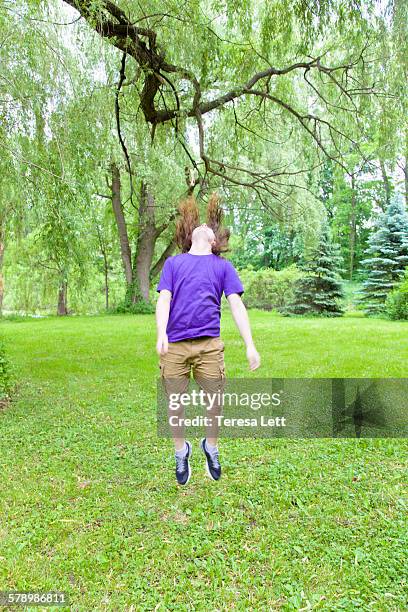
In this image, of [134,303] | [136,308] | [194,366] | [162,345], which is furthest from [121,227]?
[162,345]

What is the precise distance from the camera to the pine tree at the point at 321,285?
16.4 meters

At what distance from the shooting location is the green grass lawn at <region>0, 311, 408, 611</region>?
5.90 feet

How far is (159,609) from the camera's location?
169 cm

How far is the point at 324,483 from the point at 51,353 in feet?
19.1

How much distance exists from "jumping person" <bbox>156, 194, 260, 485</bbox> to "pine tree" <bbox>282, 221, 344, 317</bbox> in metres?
14.9

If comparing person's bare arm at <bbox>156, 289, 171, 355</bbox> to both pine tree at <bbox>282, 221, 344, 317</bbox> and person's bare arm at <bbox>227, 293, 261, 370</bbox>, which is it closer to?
person's bare arm at <bbox>227, 293, 261, 370</bbox>

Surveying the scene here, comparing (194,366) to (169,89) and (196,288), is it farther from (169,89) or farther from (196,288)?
(169,89)

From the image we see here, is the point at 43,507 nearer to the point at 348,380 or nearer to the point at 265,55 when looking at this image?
the point at 348,380

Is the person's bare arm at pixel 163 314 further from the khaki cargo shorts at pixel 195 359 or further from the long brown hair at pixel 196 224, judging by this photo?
the long brown hair at pixel 196 224

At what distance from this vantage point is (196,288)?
1867 millimetres

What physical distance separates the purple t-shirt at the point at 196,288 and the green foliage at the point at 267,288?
16.9 metres

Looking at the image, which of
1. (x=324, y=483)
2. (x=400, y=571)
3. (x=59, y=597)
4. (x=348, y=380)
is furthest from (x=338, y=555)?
(x=348, y=380)

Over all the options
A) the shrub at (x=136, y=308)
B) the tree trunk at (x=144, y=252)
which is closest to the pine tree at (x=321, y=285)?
the shrub at (x=136, y=308)

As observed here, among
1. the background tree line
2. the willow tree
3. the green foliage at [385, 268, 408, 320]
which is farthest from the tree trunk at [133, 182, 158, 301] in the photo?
the willow tree
